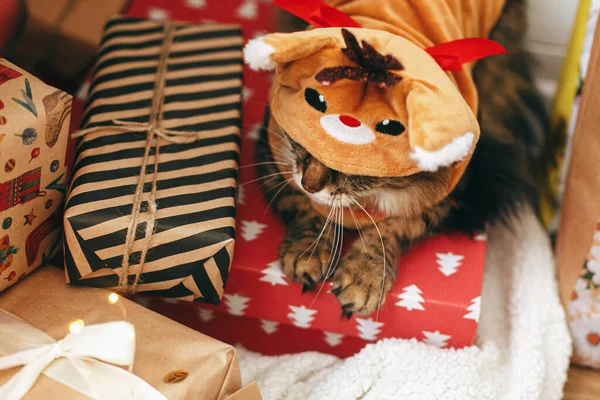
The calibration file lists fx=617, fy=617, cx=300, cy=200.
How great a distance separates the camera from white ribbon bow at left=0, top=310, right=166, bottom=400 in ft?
2.00

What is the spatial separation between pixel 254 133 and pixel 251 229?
0.18 meters

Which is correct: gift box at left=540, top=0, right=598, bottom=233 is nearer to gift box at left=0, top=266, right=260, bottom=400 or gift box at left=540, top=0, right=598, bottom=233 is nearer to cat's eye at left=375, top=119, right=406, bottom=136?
cat's eye at left=375, top=119, right=406, bottom=136

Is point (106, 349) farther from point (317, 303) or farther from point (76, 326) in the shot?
point (317, 303)

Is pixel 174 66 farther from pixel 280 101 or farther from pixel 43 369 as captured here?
pixel 43 369

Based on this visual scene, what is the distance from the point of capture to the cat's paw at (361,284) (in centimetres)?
77

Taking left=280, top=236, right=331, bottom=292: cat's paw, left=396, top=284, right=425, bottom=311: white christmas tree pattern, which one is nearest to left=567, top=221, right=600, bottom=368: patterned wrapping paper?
left=396, top=284, right=425, bottom=311: white christmas tree pattern

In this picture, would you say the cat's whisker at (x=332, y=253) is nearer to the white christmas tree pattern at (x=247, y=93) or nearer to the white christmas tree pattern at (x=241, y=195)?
the white christmas tree pattern at (x=241, y=195)

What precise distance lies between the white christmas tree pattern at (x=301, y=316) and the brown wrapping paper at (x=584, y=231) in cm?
37

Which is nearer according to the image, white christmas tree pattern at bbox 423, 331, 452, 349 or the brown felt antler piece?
the brown felt antler piece

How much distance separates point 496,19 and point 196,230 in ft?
1.89

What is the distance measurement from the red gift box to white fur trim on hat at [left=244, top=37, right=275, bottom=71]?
27cm

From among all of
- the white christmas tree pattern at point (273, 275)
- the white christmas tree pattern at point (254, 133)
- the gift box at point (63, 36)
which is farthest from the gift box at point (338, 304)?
the gift box at point (63, 36)

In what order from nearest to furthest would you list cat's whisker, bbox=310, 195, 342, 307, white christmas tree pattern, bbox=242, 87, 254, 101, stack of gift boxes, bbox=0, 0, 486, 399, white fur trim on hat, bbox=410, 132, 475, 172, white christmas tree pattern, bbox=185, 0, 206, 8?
white fur trim on hat, bbox=410, 132, 475, 172 < stack of gift boxes, bbox=0, 0, 486, 399 < cat's whisker, bbox=310, 195, 342, 307 < white christmas tree pattern, bbox=242, 87, 254, 101 < white christmas tree pattern, bbox=185, 0, 206, 8

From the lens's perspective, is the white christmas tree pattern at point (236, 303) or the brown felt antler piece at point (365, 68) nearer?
the brown felt antler piece at point (365, 68)
